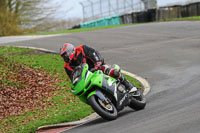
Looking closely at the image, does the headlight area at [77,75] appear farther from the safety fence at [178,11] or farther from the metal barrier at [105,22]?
the metal barrier at [105,22]

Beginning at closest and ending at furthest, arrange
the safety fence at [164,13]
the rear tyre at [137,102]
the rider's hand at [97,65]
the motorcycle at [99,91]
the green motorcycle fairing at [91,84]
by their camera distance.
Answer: the motorcycle at [99,91] → the green motorcycle fairing at [91,84] → the rider's hand at [97,65] → the rear tyre at [137,102] → the safety fence at [164,13]

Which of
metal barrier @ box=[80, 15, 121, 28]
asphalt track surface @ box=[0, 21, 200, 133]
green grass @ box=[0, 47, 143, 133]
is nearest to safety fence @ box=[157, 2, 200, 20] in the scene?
asphalt track surface @ box=[0, 21, 200, 133]

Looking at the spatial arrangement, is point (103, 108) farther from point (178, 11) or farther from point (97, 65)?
point (178, 11)

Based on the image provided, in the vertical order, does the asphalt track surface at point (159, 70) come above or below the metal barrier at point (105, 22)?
below

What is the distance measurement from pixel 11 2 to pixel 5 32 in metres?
3.74

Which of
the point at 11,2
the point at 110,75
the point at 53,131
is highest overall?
the point at 11,2

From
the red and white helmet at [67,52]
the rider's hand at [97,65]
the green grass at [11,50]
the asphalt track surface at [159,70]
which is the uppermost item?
the red and white helmet at [67,52]

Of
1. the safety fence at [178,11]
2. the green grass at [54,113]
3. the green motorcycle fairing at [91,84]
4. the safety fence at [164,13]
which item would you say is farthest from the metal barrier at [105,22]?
the green motorcycle fairing at [91,84]

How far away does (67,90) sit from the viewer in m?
13.8

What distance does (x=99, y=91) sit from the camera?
8.35m

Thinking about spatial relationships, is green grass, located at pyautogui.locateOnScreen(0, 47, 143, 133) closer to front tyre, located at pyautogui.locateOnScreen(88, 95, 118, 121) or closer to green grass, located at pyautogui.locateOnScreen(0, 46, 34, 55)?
front tyre, located at pyautogui.locateOnScreen(88, 95, 118, 121)

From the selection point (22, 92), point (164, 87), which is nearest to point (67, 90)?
point (22, 92)

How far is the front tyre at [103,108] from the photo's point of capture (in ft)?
26.5

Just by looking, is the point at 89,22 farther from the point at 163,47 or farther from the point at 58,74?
the point at 58,74
